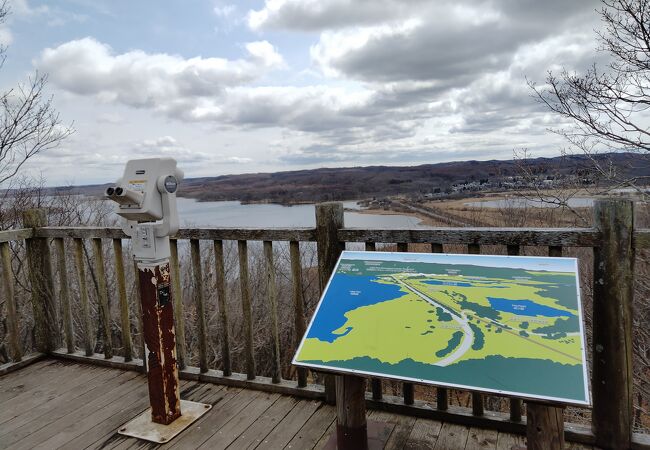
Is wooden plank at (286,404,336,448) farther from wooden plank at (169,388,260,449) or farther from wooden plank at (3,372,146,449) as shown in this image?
wooden plank at (3,372,146,449)

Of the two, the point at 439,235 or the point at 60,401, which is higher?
the point at 439,235

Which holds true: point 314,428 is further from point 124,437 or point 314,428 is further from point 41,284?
point 41,284

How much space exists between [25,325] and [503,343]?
39.2ft

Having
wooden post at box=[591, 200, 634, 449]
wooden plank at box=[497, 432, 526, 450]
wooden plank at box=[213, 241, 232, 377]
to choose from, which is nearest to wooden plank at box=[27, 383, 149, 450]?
wooden plank at box=[213, 241, 232, 377]

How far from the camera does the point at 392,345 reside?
1.94 meters

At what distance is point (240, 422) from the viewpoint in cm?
278

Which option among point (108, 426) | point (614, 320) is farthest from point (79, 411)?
point (614, 320)

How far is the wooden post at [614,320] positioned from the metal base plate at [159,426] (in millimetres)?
2297

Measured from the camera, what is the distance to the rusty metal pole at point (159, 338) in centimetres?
265

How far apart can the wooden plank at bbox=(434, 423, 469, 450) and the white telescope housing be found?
1.89 metres

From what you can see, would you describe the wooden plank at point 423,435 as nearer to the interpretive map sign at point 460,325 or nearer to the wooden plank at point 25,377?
the interpretive map sign at point 460,325

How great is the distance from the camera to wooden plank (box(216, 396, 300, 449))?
8.36 feet

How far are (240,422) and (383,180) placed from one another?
16.9m

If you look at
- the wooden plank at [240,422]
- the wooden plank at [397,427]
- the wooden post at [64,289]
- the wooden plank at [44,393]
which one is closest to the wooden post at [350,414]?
the wooden plank at [397,427]
